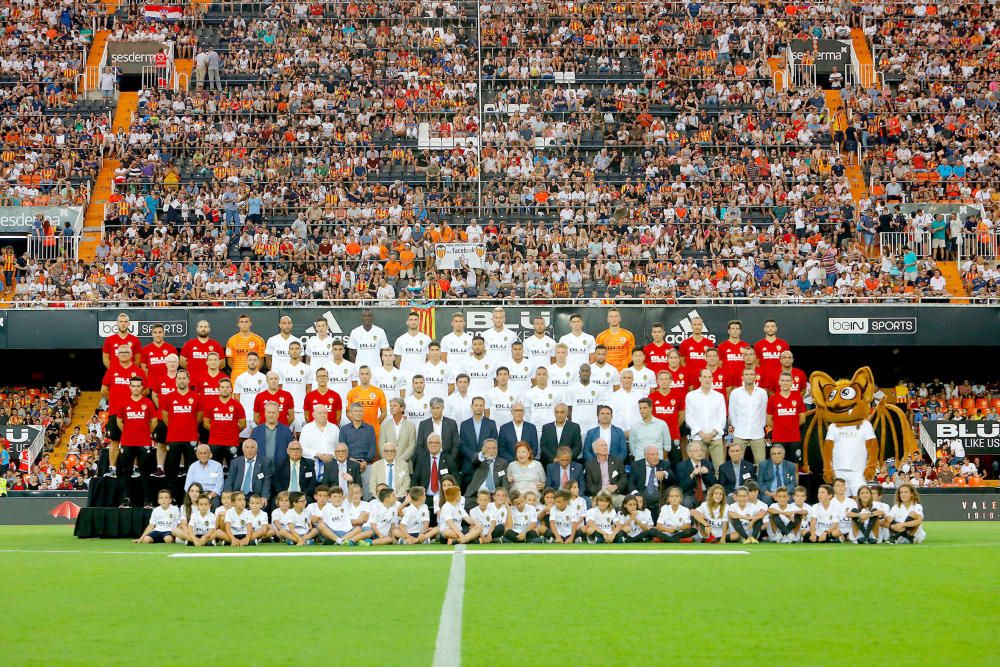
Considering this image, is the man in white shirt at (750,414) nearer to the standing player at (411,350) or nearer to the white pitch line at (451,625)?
the standing player at (411,350)

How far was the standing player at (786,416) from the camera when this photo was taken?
1471 cm

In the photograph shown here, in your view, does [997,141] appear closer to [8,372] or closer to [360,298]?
[360,298]

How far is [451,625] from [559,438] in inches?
299

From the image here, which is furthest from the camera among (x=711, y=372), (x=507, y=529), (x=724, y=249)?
(x=724, y=249)

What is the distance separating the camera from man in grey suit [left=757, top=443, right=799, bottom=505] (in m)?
14.1

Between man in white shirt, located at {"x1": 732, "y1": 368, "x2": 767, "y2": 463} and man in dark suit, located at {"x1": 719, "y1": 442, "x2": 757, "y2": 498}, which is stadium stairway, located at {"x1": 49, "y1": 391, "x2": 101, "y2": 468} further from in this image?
man in dark suit, located at {"x1": 719, "y1": 442, "x2": 757, "y2": 498}

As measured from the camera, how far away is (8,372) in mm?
27891

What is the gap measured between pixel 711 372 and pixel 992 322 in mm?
12668

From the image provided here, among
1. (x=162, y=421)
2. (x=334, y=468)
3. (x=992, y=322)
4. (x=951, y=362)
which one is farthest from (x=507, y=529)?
(x=951, y=362)

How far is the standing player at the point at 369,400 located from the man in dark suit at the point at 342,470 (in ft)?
2.50

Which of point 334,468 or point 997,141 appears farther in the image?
point 997,141

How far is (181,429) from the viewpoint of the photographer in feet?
47.6

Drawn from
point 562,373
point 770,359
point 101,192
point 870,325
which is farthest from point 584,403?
point 101,192

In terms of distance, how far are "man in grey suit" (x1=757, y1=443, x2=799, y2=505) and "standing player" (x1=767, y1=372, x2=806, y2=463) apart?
0.56m
